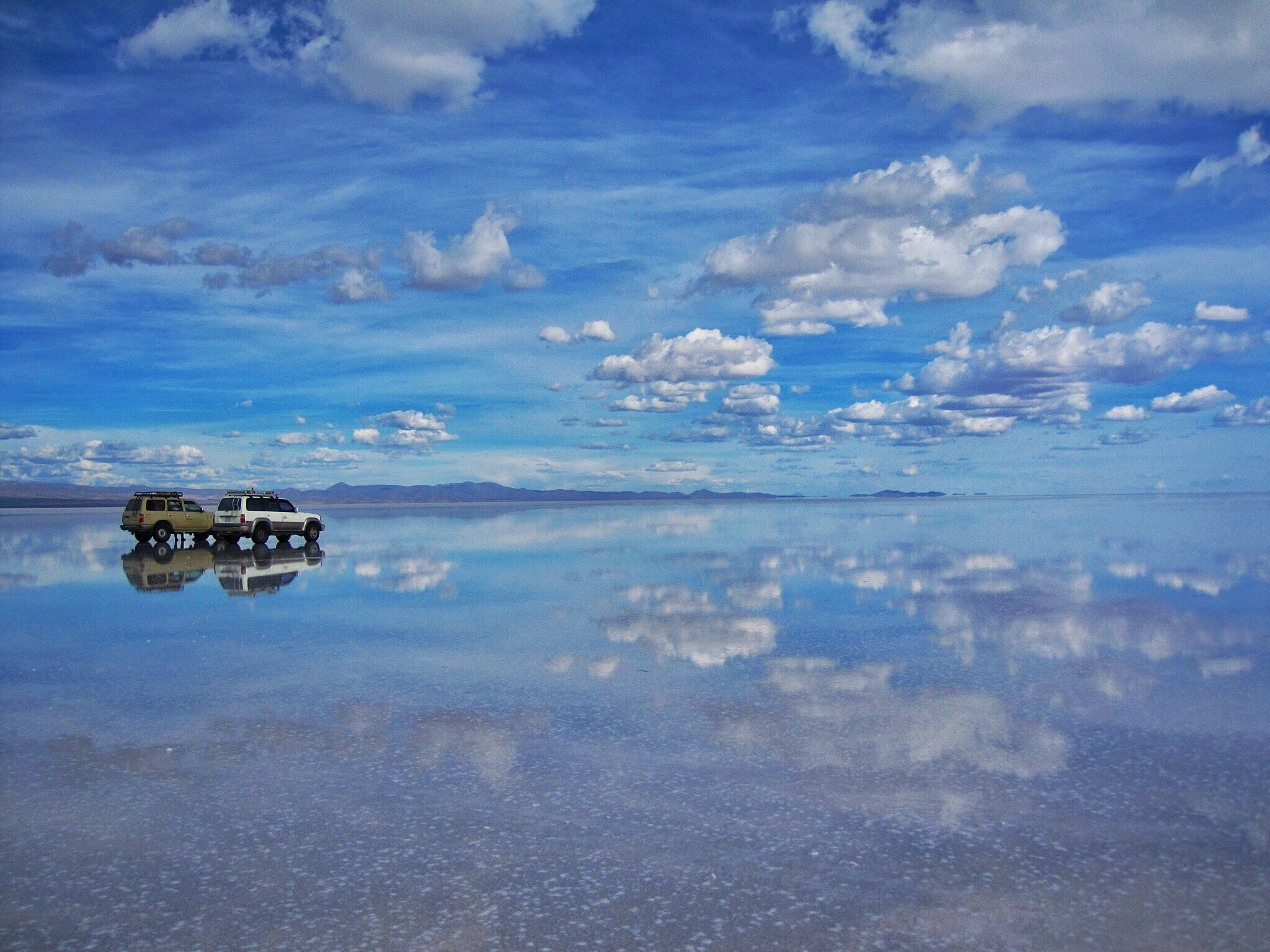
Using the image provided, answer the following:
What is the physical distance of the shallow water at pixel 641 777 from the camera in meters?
5.44

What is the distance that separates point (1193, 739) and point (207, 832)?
8586 mm

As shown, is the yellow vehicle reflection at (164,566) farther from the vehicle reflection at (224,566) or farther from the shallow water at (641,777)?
the shallow water at (641,777)

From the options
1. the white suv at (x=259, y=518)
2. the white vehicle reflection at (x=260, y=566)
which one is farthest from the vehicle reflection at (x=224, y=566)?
the white suv at (x=259, y=518)

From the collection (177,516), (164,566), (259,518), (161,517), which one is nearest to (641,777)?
(164,566)

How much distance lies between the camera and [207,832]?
6738 mm

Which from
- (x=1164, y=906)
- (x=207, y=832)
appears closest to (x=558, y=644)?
(x=207, y=832)

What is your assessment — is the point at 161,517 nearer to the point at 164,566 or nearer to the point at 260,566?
the point at 164,566

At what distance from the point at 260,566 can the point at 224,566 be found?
1.31 m

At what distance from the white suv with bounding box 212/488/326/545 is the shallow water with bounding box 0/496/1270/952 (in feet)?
69.3

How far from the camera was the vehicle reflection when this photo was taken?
24.1m

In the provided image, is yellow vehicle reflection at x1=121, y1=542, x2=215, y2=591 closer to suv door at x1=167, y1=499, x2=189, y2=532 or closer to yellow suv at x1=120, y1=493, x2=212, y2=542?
yellow suv at x1=120, y1=493, x2=212, y2=542

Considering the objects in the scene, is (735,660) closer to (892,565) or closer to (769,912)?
(769,912)

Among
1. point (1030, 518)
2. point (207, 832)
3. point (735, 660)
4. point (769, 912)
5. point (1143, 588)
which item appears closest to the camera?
point (769, 912)

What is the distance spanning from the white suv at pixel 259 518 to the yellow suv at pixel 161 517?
7.65 ft
